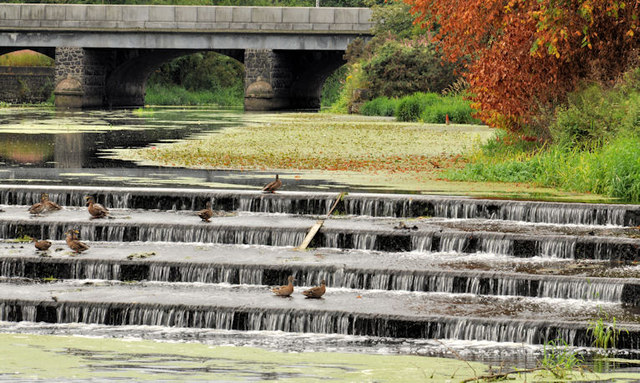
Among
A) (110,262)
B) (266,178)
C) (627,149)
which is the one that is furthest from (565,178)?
(110,262)

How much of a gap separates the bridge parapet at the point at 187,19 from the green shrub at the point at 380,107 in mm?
9970

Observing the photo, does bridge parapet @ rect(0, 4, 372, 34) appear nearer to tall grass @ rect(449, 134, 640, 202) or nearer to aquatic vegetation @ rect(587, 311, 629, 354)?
tall grass @ rect(449, 134, 640, 202)

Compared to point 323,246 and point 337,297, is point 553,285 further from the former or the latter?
point 323,246

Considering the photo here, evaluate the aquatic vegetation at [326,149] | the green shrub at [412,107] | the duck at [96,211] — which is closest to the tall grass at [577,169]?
the aquatic vegetation at [326,149]

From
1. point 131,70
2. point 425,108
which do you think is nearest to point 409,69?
point 425,108

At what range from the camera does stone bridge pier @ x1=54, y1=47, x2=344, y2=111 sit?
62344mm

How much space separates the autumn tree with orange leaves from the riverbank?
1616 mm

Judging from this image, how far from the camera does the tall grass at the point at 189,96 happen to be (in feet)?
259

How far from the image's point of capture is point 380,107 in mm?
47688

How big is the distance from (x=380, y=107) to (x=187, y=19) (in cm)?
1620

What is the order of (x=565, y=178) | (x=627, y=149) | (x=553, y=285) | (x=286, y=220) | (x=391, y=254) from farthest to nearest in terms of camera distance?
1. (x=565, y=178)
2. (x=627, y=149)
3. (x=286, y=220)
4. (x=391, y=254)
5. (x=553, y=285)

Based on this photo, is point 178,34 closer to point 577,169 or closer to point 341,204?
point 577,169

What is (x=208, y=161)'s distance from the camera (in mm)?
22250

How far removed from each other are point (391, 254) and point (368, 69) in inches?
1461
